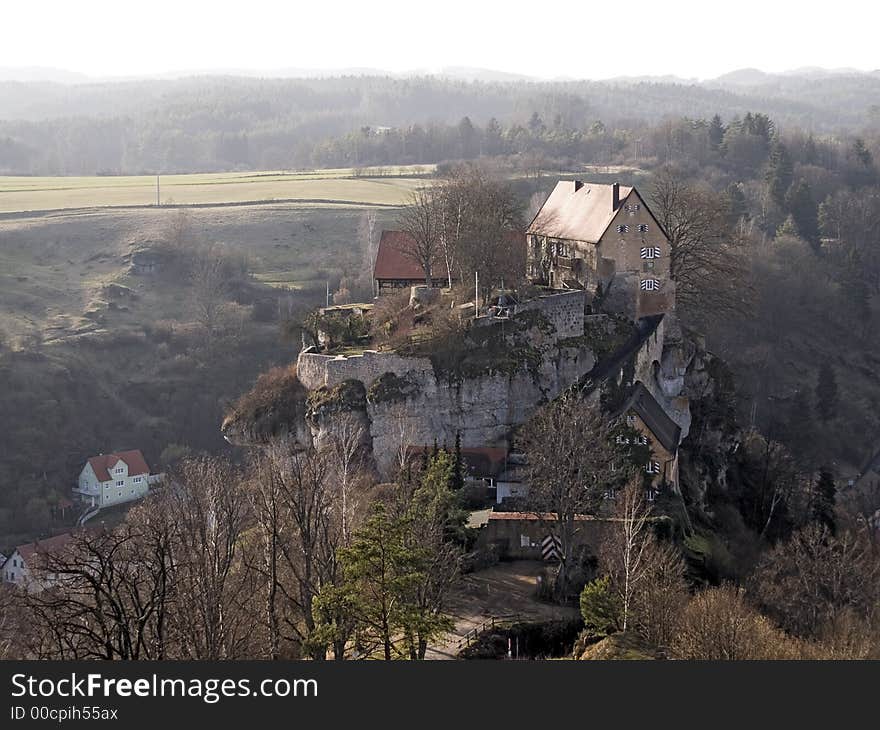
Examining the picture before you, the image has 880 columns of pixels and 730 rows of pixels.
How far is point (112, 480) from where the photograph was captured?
2618 inches

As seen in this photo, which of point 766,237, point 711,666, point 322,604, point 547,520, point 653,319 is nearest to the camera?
point 711,666

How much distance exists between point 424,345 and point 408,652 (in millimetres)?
18193

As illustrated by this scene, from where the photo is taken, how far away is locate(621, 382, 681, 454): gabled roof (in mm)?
38562

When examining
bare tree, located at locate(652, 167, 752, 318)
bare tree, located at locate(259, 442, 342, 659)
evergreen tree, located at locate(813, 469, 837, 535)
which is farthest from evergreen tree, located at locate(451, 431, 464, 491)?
bare tree, located at locate(652, 167, 752, 318)

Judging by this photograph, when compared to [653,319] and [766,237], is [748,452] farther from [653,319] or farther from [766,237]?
[766,237]

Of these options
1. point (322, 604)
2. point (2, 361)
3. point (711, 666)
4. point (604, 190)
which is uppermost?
point (604, 190)

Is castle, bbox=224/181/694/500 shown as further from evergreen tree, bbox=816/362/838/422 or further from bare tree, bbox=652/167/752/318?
evergreen tree, bbox=816/362/838/422

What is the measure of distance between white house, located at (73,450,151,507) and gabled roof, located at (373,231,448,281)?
24194 mm

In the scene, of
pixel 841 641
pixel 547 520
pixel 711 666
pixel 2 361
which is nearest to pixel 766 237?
pixel 2 361

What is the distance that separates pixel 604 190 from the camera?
48531mm

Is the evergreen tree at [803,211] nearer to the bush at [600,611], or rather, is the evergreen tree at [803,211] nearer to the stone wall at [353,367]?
the stone wall at [353,367]

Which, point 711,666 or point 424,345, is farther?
point 424,345

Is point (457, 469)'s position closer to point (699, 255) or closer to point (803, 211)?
point (699, 255)

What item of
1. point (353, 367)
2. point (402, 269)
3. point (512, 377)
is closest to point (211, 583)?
point (353, 367)
